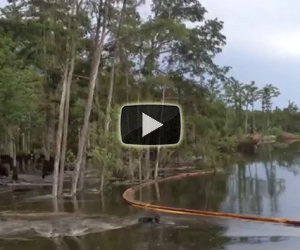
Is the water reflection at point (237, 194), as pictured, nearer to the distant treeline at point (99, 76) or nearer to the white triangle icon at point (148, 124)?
the distant treeline at point (99, 76)

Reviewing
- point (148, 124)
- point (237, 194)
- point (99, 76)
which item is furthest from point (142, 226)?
point (99, 76)

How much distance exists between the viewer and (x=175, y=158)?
146 feet

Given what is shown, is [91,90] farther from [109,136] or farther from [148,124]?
[148,124]

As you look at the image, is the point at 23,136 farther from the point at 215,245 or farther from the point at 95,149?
the point at 215,245

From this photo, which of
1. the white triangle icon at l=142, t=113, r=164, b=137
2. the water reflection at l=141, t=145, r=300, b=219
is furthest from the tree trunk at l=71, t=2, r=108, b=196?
the white triangle icon at l=142, t=113, r=164, b=137

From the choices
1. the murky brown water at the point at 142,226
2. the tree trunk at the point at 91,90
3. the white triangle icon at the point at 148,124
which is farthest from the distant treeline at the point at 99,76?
the white triangle icon at the point at 148,124

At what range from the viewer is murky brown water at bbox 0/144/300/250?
12180 mm

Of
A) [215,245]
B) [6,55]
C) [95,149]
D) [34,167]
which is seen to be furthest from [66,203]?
[34,167]

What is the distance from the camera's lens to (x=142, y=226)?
14469 mm

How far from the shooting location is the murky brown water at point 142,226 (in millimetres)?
12180
